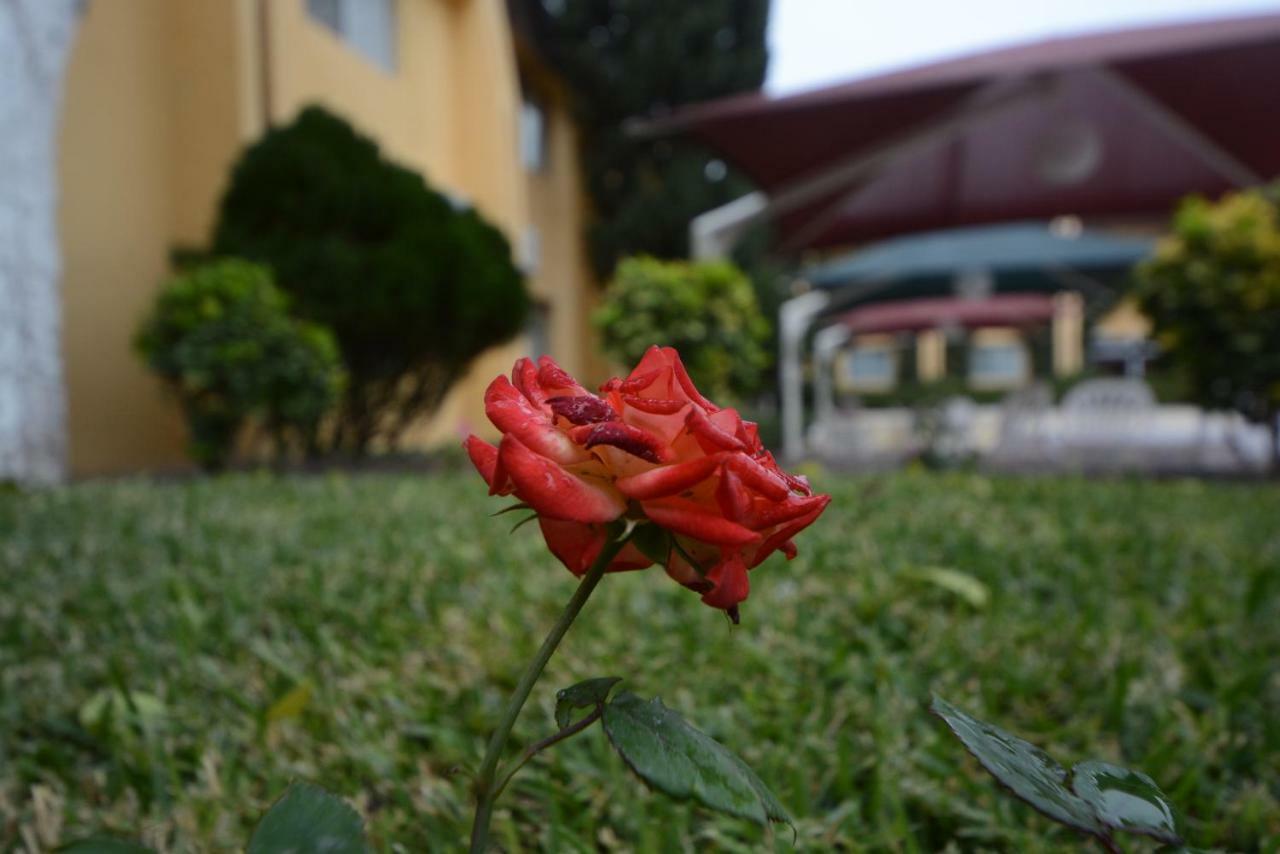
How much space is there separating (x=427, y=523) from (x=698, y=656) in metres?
1.68

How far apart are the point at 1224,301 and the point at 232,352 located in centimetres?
535

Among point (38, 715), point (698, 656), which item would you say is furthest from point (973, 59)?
point (38, 715)

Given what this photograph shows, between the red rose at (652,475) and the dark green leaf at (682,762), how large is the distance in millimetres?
75

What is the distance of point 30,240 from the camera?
13.1ft

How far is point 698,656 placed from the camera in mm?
1652

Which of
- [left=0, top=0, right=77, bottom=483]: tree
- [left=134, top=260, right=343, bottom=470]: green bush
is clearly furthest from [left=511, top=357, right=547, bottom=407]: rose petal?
[left=134, top=260, right=343, bottom=470]: green bush

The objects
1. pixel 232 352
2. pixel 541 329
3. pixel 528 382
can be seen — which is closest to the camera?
pixel 528 382

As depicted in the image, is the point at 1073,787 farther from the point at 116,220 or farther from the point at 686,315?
the point at 116,220

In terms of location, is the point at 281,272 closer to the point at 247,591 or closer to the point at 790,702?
the point at 247,591

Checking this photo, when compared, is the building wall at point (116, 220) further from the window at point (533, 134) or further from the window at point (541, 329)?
the window at point (533, 134)

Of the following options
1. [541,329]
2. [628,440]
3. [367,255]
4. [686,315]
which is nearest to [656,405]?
[628,440]

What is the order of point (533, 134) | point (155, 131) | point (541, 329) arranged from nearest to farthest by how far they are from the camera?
point (155, 131) → point (541, 329) → point (533, 134)

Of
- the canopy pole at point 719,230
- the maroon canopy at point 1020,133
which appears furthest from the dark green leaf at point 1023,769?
the canopy pole at point 719,230

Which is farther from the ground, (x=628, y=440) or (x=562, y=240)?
(x=562, y=240)
